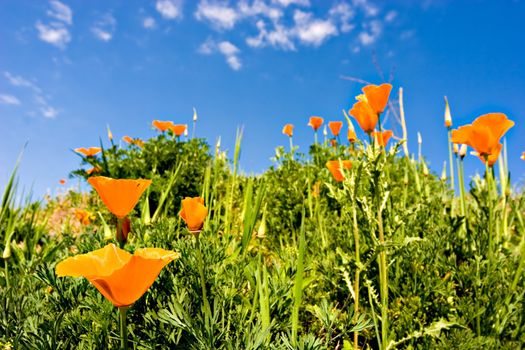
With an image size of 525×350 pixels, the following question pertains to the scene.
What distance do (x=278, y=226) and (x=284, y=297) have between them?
188 centimetres

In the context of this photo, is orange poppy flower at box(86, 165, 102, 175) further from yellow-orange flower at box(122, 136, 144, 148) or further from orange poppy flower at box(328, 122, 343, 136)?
orange poppy flower at box(328, 122, 343, 136)

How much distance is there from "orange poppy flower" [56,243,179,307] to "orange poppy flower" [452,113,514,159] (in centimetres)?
151

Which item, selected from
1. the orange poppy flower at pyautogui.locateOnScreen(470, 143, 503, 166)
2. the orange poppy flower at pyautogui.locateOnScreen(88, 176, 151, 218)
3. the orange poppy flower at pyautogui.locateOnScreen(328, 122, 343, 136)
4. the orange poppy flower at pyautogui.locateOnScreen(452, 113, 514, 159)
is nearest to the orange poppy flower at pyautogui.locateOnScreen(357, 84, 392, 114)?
the orange poppy flower at pyautogui.locateOnScreen(452, 113, 514, 159)

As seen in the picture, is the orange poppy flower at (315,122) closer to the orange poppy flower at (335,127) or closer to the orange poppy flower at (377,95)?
the orange poppy flower at (335,127)

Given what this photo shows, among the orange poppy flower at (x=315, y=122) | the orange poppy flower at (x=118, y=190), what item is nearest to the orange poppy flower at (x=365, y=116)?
the orange poppy flower at (x=118, y=190)

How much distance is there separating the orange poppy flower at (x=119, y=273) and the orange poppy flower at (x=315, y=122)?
3.82m

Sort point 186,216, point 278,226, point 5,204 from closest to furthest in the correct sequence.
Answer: point 186,216, point 5,204, point 278,226

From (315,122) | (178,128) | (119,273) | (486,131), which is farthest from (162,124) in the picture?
(119,273)

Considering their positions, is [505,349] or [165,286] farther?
[505,349]

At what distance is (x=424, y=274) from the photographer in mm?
1918

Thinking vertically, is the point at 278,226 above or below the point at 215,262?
above

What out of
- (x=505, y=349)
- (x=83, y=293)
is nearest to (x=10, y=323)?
(x=83, y=293)

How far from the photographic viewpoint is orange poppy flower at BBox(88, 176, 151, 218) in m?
1.25

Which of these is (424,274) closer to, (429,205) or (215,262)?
(429,205)
